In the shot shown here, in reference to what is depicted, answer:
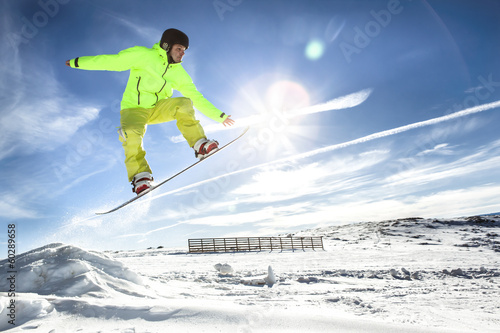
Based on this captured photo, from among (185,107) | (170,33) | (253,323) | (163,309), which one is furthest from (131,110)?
(253,323)

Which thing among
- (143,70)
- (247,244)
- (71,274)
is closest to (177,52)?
(143,70)

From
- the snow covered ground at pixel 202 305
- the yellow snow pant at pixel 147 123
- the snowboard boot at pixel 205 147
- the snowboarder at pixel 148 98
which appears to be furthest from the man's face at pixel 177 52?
the snow covered ground at pixel 202 305

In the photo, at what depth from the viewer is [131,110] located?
3.88 meters

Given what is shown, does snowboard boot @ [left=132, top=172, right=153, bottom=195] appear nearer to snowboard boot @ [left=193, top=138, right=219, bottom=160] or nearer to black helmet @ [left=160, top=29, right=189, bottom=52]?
snowboard boot @ [left=193, top=138, right=219, bottom=160]

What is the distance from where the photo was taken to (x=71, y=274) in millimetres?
2863

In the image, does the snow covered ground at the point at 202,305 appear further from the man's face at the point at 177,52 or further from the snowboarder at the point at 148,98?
the man's face at the point at 177,52

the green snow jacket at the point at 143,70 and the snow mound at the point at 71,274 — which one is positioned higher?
the green snow jacket at the point at 143,70

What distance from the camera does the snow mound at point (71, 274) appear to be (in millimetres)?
2586

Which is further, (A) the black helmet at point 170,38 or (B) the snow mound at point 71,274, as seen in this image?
(A) the black helmet at point 170,38

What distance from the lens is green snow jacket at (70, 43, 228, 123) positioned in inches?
144

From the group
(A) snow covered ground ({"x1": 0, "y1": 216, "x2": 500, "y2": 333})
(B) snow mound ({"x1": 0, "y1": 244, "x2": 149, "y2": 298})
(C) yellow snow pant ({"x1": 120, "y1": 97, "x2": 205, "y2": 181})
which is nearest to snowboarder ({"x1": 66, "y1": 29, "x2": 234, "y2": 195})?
(C) yellow snow pant ({"x1": 120, "y1": 97, "x2": 205, "y2": 181})

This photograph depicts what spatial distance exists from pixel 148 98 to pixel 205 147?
42.9 inches

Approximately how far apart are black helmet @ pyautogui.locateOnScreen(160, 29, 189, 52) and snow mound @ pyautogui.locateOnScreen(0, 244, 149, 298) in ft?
9.51

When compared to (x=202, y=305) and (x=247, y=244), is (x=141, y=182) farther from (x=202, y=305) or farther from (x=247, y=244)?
(x=247, y=244)
